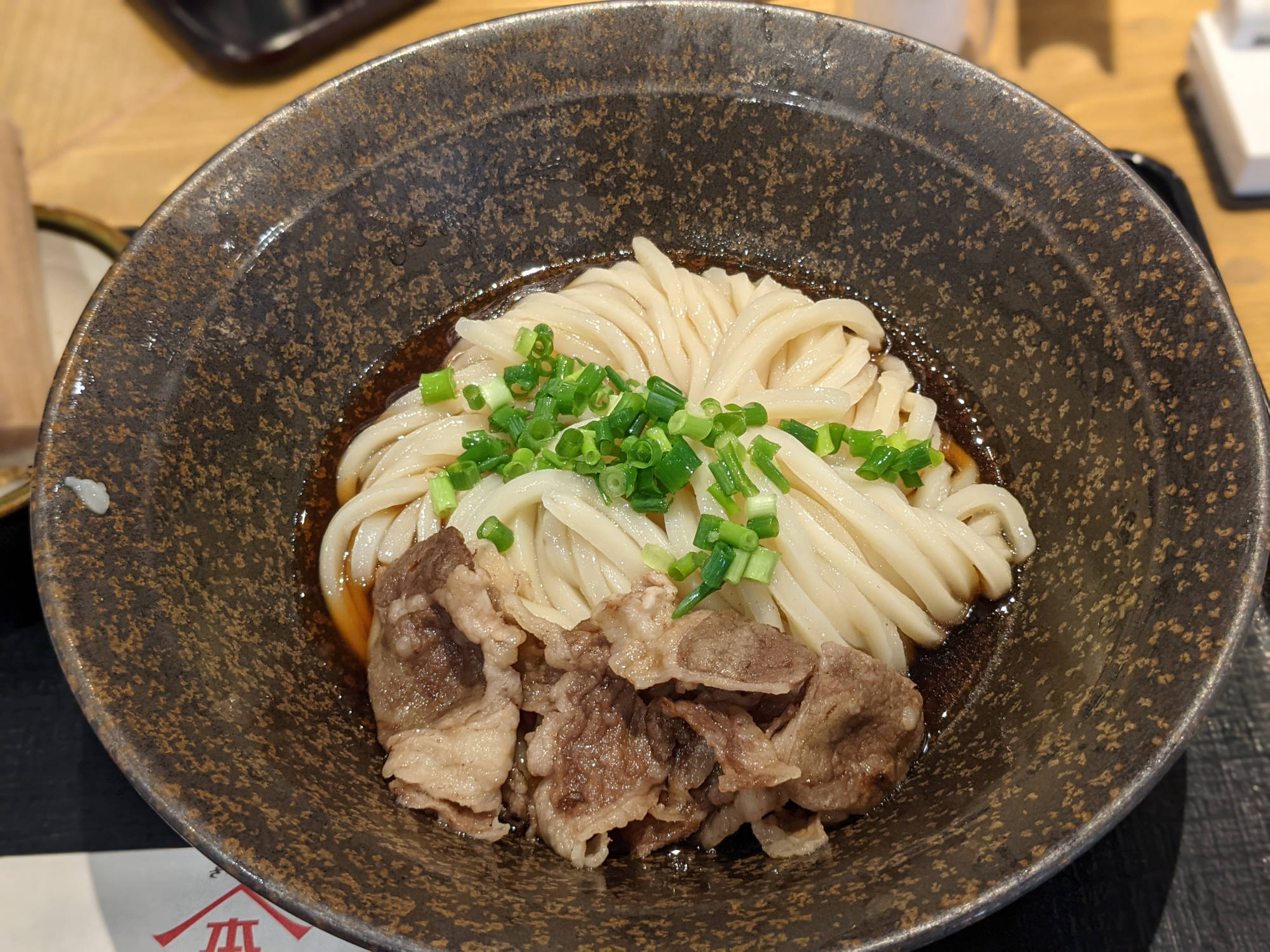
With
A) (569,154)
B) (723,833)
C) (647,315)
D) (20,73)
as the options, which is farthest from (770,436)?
(20,73)

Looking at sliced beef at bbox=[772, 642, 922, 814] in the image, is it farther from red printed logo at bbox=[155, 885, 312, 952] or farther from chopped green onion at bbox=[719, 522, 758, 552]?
red printed logo at bbox=[155, 885, 312, 952]

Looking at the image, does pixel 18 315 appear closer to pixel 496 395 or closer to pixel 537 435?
pixel 496 395

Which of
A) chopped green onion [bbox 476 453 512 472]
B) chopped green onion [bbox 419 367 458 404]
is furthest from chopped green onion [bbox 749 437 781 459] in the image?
chopped green onion [bbox 419 367 458 404]

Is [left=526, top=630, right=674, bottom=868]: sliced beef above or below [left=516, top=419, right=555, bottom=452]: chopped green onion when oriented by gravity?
below

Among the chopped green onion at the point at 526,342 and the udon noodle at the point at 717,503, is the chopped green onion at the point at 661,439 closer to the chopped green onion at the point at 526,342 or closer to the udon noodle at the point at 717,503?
the udon noodle at the point at 717,503

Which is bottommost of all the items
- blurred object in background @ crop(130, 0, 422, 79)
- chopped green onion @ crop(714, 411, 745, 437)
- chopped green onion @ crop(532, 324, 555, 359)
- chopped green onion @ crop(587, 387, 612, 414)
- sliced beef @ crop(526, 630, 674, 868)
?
sliced beef @ crop(526, 630, 674, 868)

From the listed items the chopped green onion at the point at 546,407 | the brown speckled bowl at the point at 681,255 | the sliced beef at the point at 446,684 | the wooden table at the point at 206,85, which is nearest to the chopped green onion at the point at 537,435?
the chopped green onion at the point at 546,407

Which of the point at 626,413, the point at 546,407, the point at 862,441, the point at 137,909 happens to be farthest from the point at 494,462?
the point at 137,909
